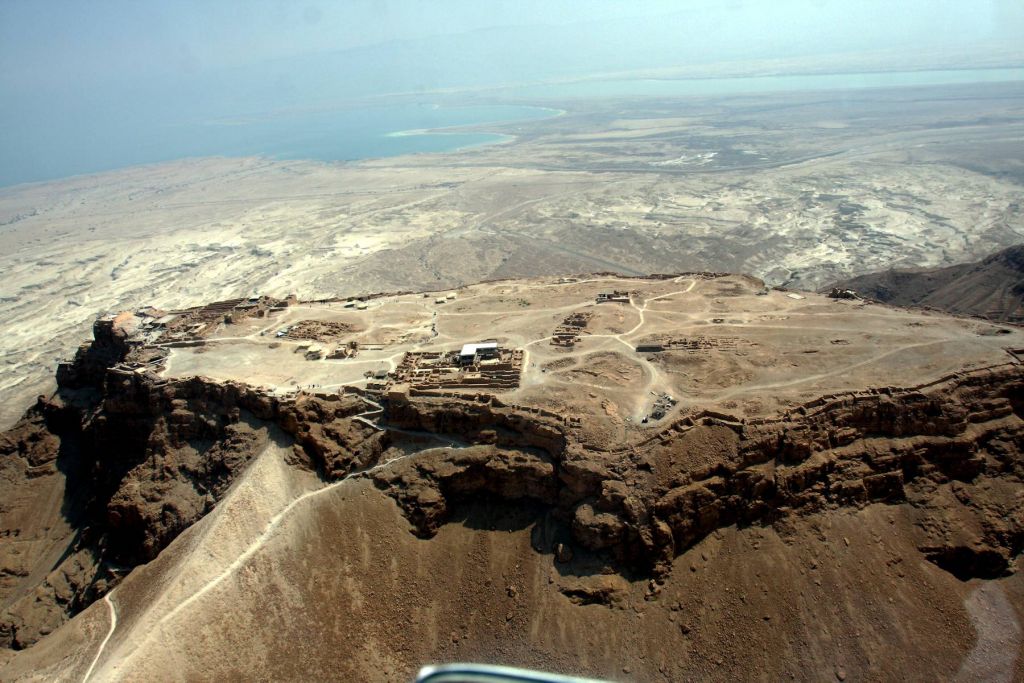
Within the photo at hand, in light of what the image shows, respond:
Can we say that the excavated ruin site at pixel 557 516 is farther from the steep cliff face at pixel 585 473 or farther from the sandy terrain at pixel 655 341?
the sandy terrain at pixel 655 341

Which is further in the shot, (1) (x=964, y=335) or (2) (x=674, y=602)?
(1) (x=964, y=335)

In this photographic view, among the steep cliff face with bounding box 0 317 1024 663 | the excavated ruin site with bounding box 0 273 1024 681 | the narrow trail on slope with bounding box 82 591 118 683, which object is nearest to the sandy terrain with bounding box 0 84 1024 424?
the steep cliff face with bounding box 0 317 1024 663

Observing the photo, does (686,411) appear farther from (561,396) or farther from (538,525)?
(538,525)

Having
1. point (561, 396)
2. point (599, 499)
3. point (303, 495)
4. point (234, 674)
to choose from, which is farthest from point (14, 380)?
point (599, 499)

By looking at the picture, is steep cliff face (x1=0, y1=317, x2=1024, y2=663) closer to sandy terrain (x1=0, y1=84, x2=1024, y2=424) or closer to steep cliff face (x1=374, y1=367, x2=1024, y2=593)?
steep cliff face (x1=374, y1=367, x2=1024, y2=593)

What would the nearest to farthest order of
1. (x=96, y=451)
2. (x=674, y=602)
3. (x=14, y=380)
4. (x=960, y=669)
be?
(x=960, y=669) → (x=674, y=602) → (x=96, y=451) → (x=14, y=380)

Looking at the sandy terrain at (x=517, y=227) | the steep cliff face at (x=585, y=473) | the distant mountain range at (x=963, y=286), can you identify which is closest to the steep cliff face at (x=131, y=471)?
the steep cliff face at (x=585, y=473)

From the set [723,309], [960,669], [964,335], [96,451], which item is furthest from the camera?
[723,309]
